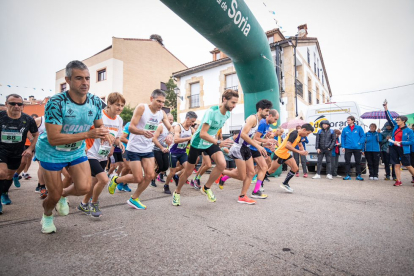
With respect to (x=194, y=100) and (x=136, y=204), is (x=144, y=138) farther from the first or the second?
(x=194, y=100)

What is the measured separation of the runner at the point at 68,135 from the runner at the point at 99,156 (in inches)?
22.5

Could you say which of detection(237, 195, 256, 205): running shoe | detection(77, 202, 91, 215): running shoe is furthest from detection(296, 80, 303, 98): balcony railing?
detection(77, 202, 91, 215): running shoe

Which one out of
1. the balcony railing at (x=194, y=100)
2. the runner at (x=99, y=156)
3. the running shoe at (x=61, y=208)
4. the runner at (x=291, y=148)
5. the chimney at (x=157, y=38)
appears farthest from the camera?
the chimney at (x=157, y=38)

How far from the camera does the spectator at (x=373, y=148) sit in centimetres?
784

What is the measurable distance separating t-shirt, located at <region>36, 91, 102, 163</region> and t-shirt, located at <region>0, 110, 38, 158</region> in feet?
5.84

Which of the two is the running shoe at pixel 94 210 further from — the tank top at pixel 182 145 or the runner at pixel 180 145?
the tank top at pixel 182 145

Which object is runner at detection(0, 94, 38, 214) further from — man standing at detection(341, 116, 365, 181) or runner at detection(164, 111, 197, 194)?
man standing at detection(341, 116, 365, 181)

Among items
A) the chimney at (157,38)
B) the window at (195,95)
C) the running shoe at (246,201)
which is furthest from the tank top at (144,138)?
the chimney at (157,38)

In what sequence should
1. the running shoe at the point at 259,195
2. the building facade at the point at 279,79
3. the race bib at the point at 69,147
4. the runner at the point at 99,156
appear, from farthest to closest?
the building facade at the point at 279,79
the running shoe at the point at 259,195
the runner at the point at 99,156
the race bib at the point at 69,147

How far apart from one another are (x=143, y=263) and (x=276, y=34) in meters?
19.4

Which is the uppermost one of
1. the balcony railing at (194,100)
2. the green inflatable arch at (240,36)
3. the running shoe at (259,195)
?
the balcony railing at (194,100)

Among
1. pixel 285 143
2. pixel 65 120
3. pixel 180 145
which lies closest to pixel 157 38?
pixel 180 145

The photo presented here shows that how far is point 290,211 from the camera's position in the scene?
367 cm

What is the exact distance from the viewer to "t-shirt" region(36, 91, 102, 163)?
2.38 meters
